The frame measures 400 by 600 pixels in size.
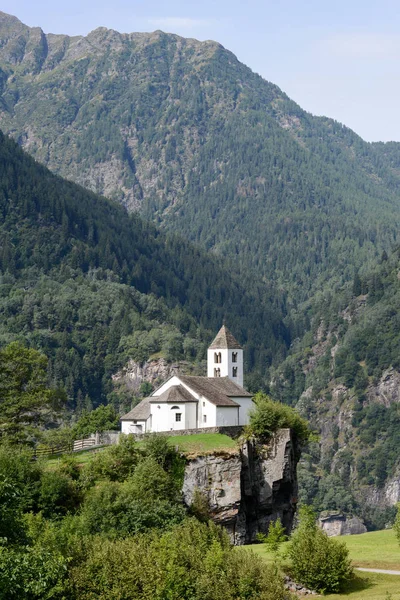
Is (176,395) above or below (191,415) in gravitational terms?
above

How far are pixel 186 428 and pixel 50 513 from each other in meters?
22.0

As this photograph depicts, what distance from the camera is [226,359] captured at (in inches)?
4446

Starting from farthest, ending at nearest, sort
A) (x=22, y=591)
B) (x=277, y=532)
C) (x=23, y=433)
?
(x=23, y=433), (x=277, y=532), (x=22, y=591)

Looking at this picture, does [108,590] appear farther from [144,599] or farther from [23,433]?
[23,433]

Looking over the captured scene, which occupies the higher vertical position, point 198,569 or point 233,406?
point 233,406

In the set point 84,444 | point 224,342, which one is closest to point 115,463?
point 84,444

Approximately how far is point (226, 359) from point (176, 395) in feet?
55.0

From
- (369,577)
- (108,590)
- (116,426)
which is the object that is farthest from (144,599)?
(116,426)

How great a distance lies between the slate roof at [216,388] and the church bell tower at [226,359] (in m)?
8.75

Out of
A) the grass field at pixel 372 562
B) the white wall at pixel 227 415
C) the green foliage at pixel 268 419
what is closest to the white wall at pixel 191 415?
the white wall at pixel 227 415

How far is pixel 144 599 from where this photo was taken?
57531 millimetres

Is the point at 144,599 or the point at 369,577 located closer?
the point at 144,599

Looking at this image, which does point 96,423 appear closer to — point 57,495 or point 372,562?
point 57,495

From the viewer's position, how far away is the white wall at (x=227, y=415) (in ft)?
316
